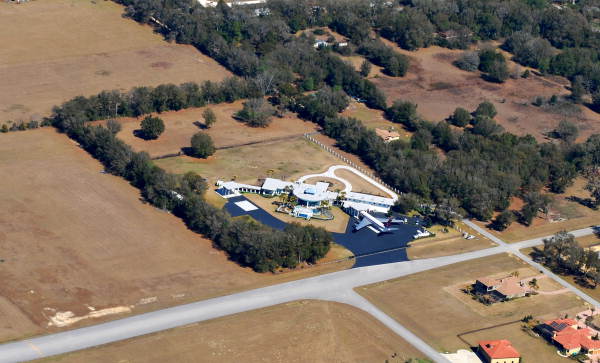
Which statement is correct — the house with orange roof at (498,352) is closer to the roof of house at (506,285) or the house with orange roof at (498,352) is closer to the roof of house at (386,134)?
the roof of house at (506,285)

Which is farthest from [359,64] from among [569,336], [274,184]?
[569,336]

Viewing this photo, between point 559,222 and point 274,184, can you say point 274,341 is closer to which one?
point 274,184

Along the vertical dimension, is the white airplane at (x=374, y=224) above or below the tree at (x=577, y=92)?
below

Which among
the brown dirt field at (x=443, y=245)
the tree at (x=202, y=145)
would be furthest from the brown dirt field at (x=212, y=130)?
the brown dirt field at (x=443, y=245)

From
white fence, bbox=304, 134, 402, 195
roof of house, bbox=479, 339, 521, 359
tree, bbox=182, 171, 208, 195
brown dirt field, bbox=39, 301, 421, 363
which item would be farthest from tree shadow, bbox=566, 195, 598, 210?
tree, bbox=182, 171, 208, 195

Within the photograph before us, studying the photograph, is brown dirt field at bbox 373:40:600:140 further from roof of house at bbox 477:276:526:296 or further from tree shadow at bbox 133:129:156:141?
roof of house at bbox 477:276:526:296

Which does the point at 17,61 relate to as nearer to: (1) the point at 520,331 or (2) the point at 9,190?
(2) the point at 9,190
